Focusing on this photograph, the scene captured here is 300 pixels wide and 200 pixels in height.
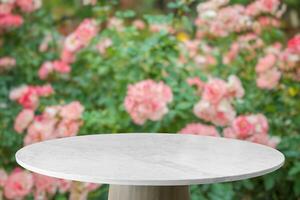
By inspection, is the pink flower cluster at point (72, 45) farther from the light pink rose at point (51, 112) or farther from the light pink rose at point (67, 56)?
the light pink rose at point (51, 112)

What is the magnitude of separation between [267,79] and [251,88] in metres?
0.18

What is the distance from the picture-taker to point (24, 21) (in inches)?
170

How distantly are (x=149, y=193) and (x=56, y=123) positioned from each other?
1116 millimetres

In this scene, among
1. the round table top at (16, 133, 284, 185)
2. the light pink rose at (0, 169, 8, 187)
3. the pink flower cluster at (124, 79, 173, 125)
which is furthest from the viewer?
Result: the light pink rose at (0, 169, 8, 187)

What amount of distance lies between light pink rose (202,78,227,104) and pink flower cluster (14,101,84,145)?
599 millimetres

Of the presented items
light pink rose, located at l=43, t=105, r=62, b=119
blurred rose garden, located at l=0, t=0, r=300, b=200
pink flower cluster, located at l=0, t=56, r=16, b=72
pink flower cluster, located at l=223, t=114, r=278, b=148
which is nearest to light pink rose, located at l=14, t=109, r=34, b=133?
blurred rose garden, located at l=0, t=0, r=300, b=200

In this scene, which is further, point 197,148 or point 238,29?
point 238,29

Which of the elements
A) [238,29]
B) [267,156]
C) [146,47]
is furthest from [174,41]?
[267,156]

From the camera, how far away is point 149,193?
2.34 m

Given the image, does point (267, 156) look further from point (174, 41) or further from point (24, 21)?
point (24, 21)

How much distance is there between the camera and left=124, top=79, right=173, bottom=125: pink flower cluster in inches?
124

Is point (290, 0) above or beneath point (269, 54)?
beneath

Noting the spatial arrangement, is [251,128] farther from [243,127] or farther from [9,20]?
[9,20]

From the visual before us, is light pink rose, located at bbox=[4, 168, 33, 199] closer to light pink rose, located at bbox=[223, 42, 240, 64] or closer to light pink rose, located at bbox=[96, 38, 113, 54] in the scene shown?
light pink rose, located at bbox=[96, 38, 113, 54]
